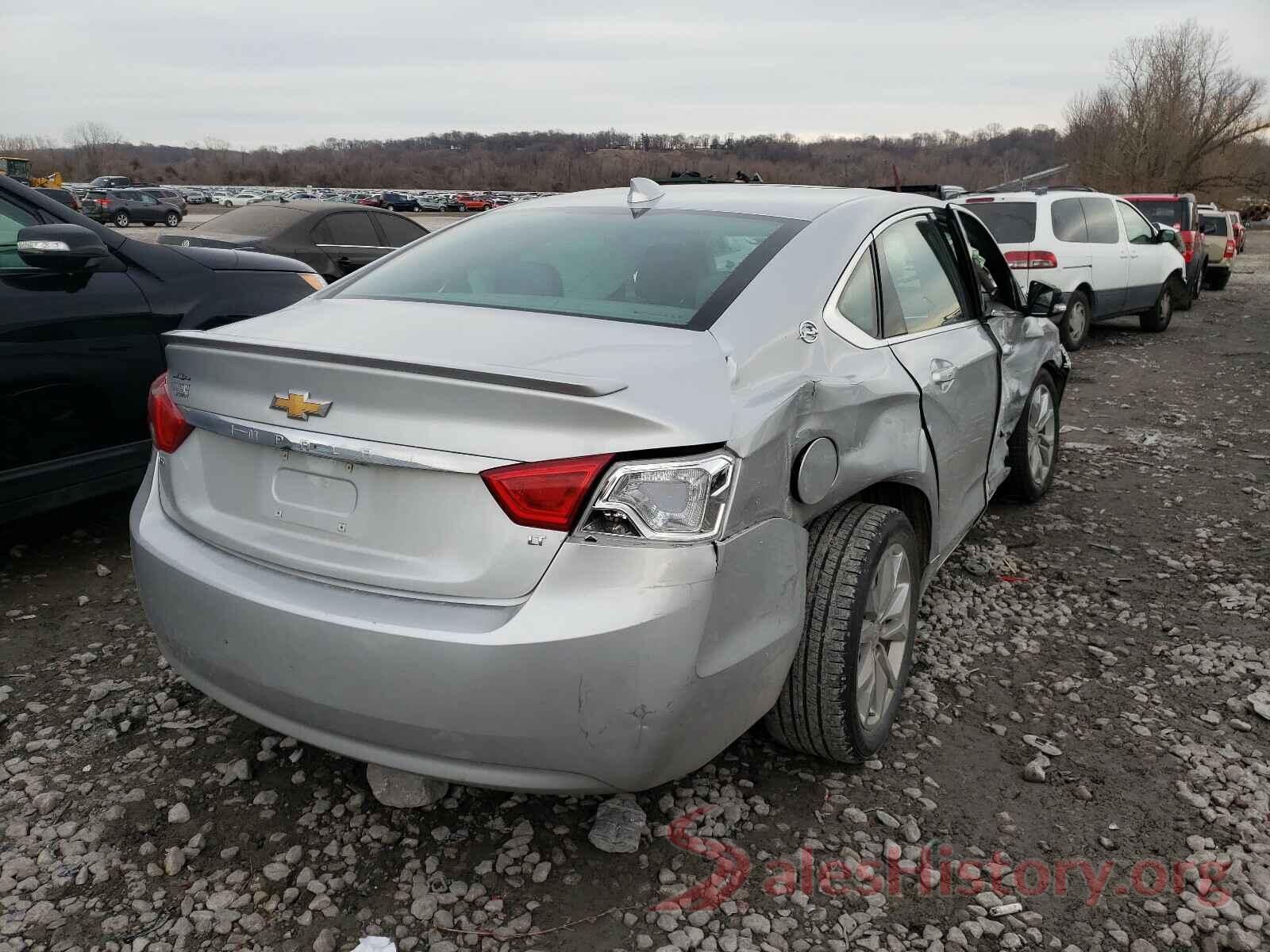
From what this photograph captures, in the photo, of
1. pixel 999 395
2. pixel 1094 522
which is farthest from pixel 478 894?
pixel 1094 522

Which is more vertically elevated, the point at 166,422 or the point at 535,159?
the point at 535,159

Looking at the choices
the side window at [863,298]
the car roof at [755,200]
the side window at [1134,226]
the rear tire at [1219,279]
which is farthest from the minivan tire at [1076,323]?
the rear tire at [1219,279]

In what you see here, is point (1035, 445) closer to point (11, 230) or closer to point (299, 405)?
Result: point (299, 405)

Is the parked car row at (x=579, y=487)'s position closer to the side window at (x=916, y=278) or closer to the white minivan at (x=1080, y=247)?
the side window at (x=916, y=278)

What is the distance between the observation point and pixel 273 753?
2.72m

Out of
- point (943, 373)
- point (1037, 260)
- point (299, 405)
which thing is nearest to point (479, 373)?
point (299, 405)

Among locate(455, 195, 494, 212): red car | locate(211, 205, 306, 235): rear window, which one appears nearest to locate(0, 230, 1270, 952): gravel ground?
locate(211, 205, 306, 235): rear window

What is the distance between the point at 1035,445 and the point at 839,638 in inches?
119

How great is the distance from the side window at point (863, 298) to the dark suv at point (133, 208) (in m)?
47.2

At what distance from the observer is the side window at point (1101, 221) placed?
35.6 ft

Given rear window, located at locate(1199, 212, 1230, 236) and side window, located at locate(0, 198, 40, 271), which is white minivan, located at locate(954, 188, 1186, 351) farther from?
rear window, located at locate(1199, 212, 1230, 236)

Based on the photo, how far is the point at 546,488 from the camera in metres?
1.85

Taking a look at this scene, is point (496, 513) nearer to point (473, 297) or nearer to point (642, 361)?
point (642, 361)

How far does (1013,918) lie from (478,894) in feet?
3.91
